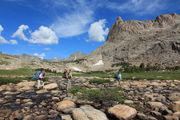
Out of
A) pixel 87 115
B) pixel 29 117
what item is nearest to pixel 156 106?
pixel 87 115

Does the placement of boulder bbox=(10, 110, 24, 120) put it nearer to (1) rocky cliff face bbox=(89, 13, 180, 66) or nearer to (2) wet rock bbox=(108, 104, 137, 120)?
(2) wet rock bbox=(108, 104, 137, 120)

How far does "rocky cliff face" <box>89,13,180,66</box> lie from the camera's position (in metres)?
94.5

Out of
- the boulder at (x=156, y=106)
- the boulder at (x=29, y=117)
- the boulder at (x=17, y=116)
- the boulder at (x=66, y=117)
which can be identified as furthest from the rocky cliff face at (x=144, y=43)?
the boulder at (x=17, y=116)

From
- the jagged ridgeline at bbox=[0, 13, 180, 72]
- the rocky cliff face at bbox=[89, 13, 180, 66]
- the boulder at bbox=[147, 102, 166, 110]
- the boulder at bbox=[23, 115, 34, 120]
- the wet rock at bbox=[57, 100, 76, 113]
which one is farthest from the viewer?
the rocky cliff face at bbox=[89, 13, 180, 66]

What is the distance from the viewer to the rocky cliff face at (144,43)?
9447cm

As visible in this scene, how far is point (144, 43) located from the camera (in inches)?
4542

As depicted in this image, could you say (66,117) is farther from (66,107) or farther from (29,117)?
(29,117)

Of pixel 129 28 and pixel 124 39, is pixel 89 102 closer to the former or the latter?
pixel 124 39

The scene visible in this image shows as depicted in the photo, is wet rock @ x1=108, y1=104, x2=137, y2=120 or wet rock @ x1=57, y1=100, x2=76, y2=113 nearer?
wet rock @ x1=108, y1=104, x2=137, y2=120

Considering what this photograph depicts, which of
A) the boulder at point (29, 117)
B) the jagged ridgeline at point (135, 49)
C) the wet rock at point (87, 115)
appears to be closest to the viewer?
the wet rock at point (87, 115)

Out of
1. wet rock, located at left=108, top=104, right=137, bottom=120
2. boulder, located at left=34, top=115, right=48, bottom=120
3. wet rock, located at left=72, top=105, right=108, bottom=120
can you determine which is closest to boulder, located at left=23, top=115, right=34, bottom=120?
boulder, located at left=34, top=115, right=48, bottom=120

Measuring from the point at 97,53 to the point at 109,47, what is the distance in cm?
1186

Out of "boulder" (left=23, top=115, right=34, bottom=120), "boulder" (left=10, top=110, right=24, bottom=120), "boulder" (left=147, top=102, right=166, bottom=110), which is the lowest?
"boulder" (left=147, top=102, right=166, bottom=110)

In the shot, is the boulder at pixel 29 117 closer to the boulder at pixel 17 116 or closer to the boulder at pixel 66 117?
the boulder at pixel 17 116
